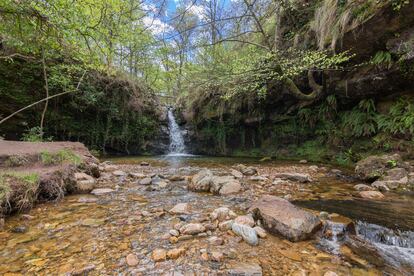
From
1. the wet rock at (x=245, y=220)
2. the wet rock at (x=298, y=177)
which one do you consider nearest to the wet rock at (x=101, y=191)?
the wet rock at (x=245, y=220)

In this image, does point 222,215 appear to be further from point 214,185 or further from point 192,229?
point 214,185

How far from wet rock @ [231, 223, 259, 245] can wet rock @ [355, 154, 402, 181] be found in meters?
3.81

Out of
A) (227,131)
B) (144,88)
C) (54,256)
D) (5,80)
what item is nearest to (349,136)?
(227,131)

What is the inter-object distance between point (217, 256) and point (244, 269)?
27 cm

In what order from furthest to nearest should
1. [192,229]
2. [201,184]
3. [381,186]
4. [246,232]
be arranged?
[201,184], [381,186], [192,229], [246,232]

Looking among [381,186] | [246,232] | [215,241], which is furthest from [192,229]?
[381,186]

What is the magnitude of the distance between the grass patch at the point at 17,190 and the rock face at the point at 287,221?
3.00 meters

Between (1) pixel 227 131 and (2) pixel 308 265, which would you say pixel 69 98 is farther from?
(2) pixel 308 265

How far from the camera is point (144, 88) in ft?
37.5

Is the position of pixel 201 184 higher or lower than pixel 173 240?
higher

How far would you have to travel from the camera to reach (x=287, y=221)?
227cm

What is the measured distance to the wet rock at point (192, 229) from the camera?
2.25m

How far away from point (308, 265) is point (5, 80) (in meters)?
10.4

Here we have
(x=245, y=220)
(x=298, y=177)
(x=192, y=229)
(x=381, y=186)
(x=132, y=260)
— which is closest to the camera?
(x=132, y=260)
